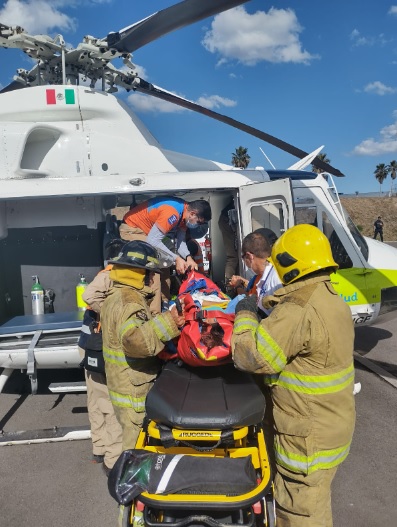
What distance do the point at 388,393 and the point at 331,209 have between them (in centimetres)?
229

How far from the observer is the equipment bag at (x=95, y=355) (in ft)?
11.0

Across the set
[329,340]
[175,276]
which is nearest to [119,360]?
[329,340]

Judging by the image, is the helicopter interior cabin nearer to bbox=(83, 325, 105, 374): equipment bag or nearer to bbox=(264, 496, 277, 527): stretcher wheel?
bbox=(83, 325, 105, 374): equipment bag

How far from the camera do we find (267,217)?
4930mm

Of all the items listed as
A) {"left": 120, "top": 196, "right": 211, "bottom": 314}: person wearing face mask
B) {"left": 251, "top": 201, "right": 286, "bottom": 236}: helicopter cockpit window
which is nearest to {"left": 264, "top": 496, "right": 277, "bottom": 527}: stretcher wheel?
{"left": 120, "top": 196, "right": 211, "bottom": 314}: person wearing face mask

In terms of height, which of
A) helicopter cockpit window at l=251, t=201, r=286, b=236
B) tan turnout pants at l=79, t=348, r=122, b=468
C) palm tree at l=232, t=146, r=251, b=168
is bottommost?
tan turnout pants at l=79, t=348, r=122, b=468

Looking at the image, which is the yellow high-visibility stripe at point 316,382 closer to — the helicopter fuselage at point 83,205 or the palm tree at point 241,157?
the helicopter fuselage at point 83,205

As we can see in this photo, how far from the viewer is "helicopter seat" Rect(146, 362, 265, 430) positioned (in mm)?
2059

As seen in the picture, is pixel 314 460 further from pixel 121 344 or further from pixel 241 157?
pixel 241 157

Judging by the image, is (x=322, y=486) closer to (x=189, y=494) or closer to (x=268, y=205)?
(x=189, y=494)

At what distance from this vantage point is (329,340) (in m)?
2.19

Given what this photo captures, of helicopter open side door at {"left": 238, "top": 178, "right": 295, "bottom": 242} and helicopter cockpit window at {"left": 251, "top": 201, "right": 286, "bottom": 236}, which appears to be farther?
helicopter cockpit window at {"left": 251, "top": 201, "right": 286, "bottom": 236}

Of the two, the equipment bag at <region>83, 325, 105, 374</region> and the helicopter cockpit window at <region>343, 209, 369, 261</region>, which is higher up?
the helicopter cockpit window at <region>343, 209, 369, 261</region>

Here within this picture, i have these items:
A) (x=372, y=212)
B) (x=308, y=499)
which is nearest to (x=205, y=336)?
(x=308, y=499)
